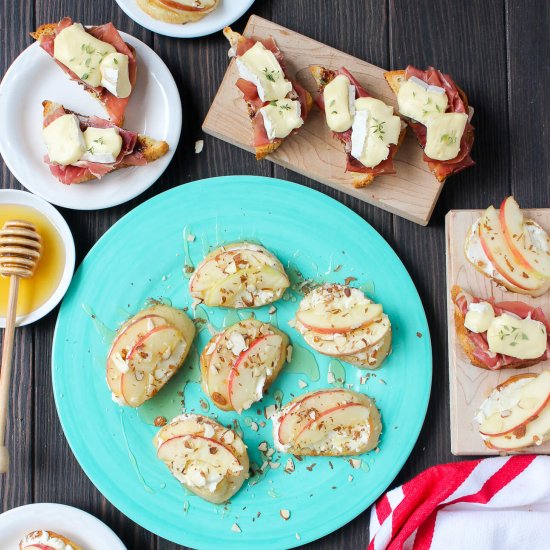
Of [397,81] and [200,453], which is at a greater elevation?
[397,81]

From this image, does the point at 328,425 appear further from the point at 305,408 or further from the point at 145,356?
the point at 145,356

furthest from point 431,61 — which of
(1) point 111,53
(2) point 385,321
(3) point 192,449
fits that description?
(3) point 192,449

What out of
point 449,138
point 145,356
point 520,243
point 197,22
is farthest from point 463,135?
point 145,356

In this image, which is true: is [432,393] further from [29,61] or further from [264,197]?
[29,61]

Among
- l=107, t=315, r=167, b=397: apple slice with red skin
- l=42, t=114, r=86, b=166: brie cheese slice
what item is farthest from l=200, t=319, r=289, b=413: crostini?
l=42, t=114, r=86, b=166: brie cheese slice

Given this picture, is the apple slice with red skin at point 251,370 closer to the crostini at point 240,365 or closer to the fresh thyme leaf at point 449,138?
the crostini at point 240,365

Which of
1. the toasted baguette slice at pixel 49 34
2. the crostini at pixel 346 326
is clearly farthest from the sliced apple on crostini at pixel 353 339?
the toasted baguette slice at pixel 49 34

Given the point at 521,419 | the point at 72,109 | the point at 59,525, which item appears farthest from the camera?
the point at 72,109
